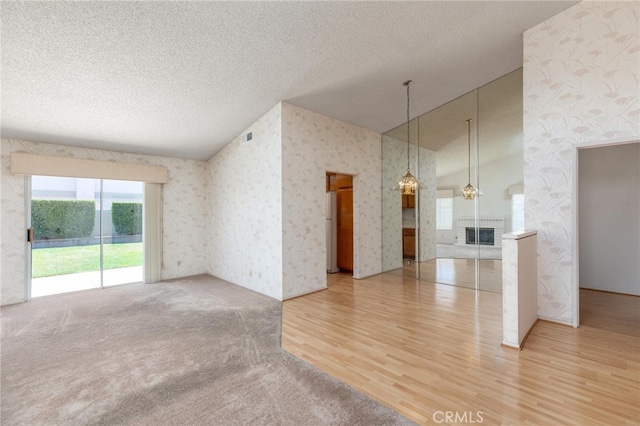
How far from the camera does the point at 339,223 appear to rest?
6328mm

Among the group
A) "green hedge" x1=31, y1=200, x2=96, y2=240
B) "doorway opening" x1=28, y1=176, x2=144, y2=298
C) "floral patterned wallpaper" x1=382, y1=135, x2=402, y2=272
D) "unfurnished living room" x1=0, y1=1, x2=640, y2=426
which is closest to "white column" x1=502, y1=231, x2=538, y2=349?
"unfurnished living room" x1=0, y1=1, x2=640, y2=426

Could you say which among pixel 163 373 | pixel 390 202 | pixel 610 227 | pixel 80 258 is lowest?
pixel 163 373

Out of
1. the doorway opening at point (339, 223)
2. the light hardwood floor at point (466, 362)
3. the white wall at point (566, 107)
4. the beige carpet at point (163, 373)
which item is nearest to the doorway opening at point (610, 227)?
the white wall at point (566, 107)

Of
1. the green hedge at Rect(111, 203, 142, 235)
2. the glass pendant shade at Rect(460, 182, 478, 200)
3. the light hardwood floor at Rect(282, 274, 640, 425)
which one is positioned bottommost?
the light hardwood floor at Rect(282, 274, 640, 425)

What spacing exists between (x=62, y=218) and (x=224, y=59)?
4.30 meters

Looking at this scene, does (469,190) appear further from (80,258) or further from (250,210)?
(80,258)

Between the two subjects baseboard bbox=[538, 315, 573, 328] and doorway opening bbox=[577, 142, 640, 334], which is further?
doorway opening bbox=[577, 142, 640, 334]

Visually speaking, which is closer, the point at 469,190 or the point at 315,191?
the point at 469,190

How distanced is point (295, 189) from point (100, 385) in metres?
3.26

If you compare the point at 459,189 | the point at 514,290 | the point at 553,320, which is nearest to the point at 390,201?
the point at 459,189

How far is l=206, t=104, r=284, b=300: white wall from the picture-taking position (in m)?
4.54

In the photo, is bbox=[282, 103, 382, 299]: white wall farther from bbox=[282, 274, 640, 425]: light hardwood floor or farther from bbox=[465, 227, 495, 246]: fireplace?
bbox=[465, 227, 495, 246]: fireplace

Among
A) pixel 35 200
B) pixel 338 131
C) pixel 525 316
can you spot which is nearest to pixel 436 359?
pixel 525 316

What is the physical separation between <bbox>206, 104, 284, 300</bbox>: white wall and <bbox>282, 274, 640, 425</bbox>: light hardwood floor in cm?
111
